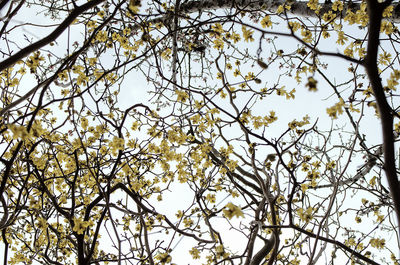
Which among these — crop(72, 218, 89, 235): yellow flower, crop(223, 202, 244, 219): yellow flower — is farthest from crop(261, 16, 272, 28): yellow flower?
crop(72, 218, 89, 235): yellow flower

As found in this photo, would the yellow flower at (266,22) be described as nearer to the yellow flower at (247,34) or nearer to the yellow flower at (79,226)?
the yellow flower at (247,34)

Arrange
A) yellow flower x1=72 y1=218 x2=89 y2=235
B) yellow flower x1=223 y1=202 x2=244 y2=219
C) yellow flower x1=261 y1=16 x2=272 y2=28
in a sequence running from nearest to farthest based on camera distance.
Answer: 1. yellow flower x1=223 y1=202 x2=244 y2=219
2. yellow flower x1=72 y1=218 x2=89 y2=235
3. yellow flower x1=261 y1=16 x2=272 y2=28

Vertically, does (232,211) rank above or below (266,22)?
below

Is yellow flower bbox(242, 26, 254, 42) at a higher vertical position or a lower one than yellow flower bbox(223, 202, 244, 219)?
higher

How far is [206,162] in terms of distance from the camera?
3.45 m

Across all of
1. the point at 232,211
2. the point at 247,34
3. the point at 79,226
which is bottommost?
the point at 232,211

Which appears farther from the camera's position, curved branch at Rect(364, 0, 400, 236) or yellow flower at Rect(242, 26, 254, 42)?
yellow flower at Rect(242, 26, 254, 42)

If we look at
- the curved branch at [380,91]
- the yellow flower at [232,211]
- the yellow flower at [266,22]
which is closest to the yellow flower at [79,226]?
the yellow flower at [232,211]

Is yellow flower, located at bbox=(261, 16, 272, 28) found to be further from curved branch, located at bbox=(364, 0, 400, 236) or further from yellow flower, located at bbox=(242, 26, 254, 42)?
curved branch, located at bbox=(364, 0, 400, 236)

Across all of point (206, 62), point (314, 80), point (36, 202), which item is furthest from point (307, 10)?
point (36, 202)

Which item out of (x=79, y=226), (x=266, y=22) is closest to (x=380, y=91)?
(x=79, y=226)

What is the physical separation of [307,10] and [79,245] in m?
3.59

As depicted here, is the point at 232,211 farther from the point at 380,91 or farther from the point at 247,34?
the point at 247,34

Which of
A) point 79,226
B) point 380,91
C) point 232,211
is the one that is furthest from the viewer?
point 79,226
